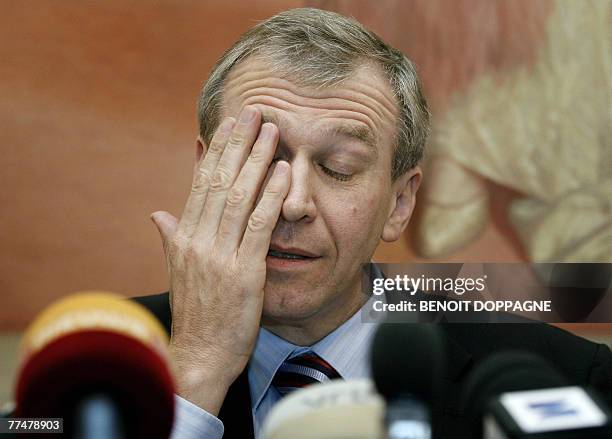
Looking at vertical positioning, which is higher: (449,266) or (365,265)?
(365,265)

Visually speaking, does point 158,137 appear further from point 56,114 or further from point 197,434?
point 197,434

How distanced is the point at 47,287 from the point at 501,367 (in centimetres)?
192

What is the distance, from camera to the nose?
1811mm

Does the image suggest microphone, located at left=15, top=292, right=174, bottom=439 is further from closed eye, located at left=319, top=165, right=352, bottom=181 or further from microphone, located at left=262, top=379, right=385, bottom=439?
closed eye, located at left=319, top=165, right=352, bottom=181

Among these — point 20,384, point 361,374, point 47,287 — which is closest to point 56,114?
point 47,287

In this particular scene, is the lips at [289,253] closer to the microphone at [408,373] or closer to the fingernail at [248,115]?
the fingernail at [248,115]

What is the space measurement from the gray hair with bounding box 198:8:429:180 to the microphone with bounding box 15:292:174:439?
1.31m

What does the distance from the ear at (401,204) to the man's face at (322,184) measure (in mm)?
78

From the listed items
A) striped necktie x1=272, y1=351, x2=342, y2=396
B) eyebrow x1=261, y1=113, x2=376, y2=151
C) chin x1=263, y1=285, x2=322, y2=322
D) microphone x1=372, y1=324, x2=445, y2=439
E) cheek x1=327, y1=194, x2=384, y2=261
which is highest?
microphone x1=372, y1=324, x2=445, y2=439

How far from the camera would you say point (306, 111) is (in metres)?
1.89

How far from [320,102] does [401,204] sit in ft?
1.35

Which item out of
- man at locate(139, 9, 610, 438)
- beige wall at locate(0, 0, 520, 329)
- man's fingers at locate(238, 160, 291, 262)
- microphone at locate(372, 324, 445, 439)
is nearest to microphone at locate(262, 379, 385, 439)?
microphone at locate(372, 324, 445, 439)

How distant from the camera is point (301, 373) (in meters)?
1.88

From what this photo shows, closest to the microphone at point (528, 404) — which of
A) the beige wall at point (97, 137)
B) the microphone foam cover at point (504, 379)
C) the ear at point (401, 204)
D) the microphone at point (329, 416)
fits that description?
the microphone foam cover at point (504, 379)
